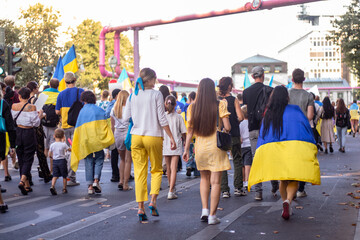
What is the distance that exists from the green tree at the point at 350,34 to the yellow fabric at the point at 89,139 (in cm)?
2479

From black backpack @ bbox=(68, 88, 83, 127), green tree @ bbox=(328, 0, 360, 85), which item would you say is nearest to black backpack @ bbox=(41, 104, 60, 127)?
black backpack @ bbox=(68, 88, 83, 127)

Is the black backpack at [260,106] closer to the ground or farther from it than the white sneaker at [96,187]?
farther from it

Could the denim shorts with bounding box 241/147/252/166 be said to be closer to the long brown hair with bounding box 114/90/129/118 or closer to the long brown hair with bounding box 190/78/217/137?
the long brown hair with bounding box 114/90/129/118

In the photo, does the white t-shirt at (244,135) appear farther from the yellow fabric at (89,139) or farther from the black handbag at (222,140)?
the black handbag at (222,140)

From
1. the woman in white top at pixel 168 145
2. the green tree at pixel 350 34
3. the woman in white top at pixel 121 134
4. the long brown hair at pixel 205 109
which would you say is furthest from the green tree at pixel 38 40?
the long brown hair at pixel 205 109

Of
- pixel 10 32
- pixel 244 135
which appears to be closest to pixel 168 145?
pixel 244 135

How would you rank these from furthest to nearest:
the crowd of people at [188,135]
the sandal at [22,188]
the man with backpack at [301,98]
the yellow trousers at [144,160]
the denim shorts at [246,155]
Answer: the denim shorts at [246,155], the sandal at [22,188], the man with backpack at [301,98], the yellow trousers at [144,160], the crowd of people at [188,135]

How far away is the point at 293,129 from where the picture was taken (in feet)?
22.9

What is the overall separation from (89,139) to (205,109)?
3.42 metres

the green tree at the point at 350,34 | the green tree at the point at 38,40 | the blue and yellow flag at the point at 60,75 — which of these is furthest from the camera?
the green tree at the point at 38,40

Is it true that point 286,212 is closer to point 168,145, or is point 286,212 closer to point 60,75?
point 168,145

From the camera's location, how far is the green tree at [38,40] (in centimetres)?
4334

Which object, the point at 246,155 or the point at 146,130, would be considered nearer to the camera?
the point at 146,130

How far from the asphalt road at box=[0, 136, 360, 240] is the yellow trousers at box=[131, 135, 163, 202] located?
372 millimetres
